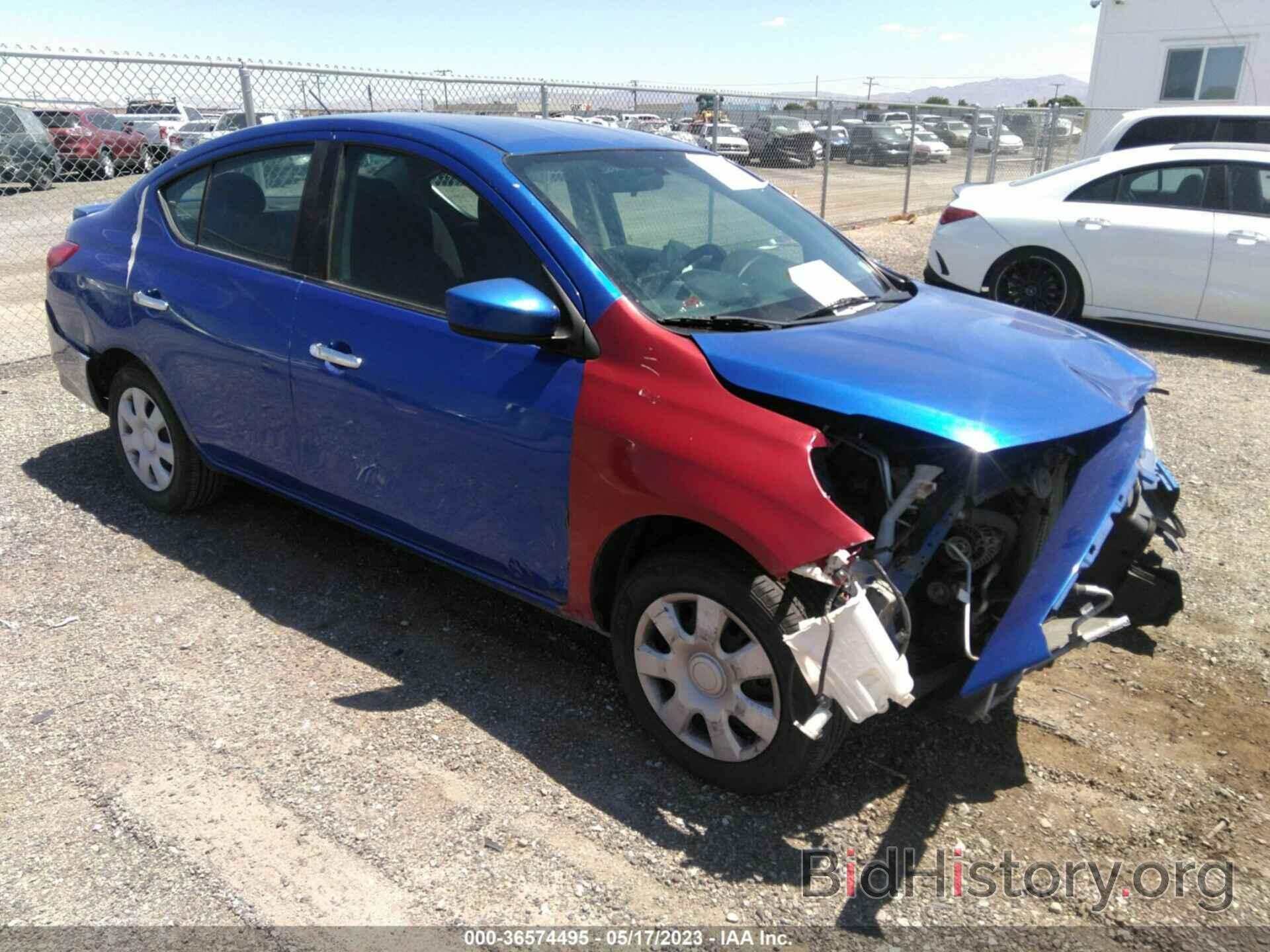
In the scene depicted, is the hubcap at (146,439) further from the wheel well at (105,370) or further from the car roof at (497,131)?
the car roof at (497,131)

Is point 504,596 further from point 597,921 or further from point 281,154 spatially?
point 281,154

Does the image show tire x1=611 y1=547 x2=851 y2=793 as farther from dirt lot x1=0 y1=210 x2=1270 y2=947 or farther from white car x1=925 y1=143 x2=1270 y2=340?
white car x1=925 y1=143 x2=1270 y2=340

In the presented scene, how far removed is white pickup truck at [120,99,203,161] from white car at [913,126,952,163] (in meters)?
11.0

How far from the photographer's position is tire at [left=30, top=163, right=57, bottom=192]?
8258 mm

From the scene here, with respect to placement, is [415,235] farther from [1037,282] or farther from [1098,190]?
[1098,190]

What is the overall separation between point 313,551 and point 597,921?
2449 millimetres

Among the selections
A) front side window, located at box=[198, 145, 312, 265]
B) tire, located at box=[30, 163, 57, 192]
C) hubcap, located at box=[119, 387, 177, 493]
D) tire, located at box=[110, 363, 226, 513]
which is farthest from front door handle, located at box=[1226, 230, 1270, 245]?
tire, located at box=[30, 163, 57, 192]

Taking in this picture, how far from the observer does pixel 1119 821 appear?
9.35 feet

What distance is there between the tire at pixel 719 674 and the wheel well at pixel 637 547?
4 centimetres

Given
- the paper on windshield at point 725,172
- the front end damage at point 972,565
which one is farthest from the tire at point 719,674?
the paper on windshield at point 725,172

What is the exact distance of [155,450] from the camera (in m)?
4.55

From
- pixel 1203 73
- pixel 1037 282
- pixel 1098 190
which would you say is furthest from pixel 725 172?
pixel 1203 73

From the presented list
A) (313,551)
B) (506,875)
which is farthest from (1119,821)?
(313,551)

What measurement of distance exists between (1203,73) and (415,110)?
1900 cm
